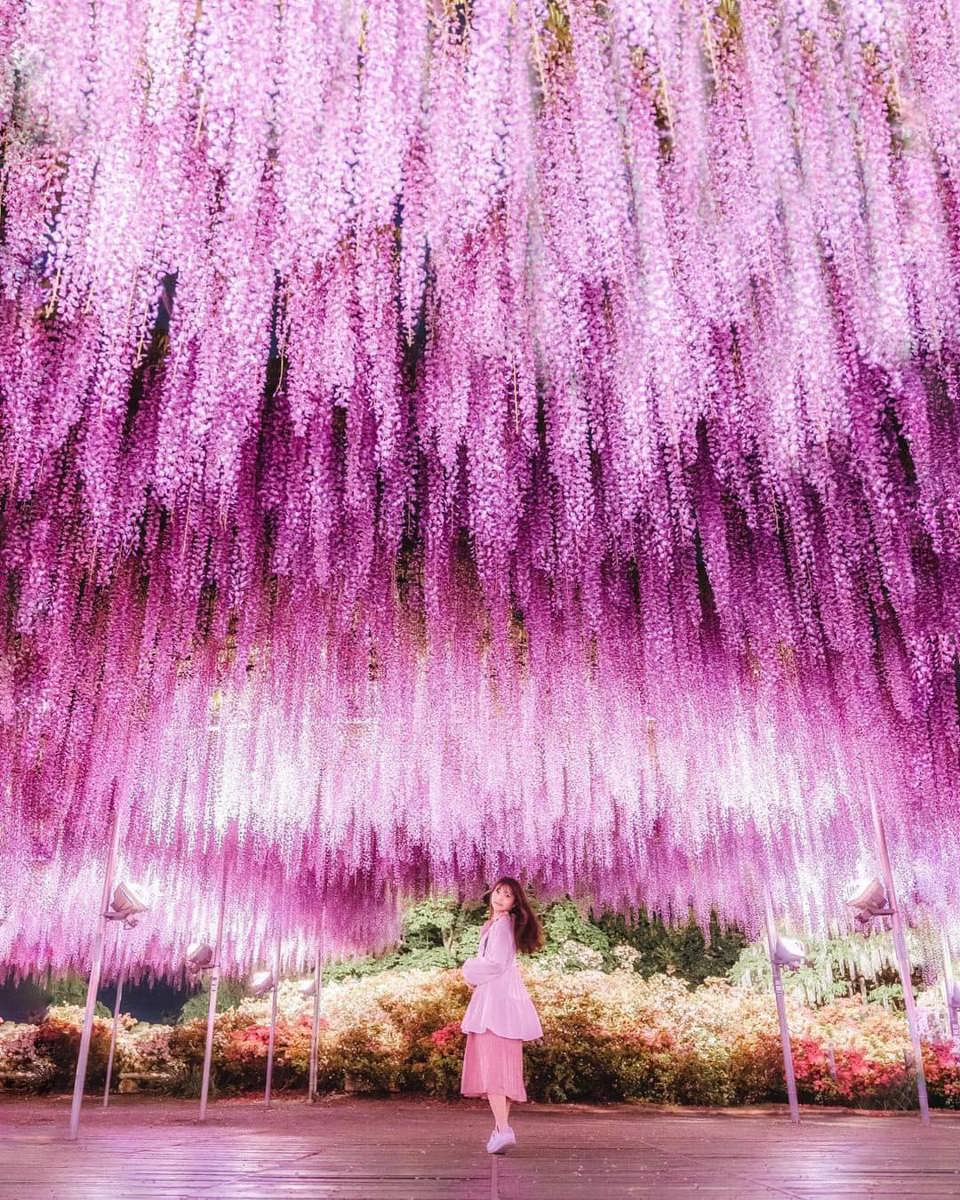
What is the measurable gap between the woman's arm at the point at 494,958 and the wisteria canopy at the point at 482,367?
1.46m

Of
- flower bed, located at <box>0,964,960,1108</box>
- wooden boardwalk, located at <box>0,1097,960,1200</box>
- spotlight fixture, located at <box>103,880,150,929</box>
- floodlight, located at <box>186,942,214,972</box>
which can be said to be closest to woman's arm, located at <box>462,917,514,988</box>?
wooden boardwalk, located at <box>0,1097,960,1200</box>

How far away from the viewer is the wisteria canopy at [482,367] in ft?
7.93

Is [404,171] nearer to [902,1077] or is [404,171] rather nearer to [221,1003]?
[902,1077]

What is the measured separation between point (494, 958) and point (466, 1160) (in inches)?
30.4

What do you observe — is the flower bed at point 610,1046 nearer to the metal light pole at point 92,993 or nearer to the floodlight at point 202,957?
the floodlight at point 202,957

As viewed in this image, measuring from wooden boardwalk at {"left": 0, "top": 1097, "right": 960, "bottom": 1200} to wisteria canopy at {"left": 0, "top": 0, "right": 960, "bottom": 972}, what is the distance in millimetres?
2218

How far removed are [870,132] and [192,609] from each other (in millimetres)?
3674

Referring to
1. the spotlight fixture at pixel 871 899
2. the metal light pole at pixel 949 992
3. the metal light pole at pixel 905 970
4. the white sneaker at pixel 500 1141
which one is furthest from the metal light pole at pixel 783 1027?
the metal light pole at pixel 949 992

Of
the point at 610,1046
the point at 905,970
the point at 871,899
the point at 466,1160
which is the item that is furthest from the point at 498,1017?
the point at 610,1046

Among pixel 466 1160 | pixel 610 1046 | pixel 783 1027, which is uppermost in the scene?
pixel 783 1027

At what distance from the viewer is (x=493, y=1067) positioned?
3.87 m

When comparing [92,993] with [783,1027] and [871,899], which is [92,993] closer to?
[783,1027]

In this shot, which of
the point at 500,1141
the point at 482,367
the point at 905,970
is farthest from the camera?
the point at 905,970

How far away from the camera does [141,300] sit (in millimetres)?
2922
